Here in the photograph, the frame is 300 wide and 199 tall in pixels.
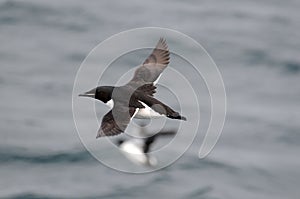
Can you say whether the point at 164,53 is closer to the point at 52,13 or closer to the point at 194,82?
the point at 194,82

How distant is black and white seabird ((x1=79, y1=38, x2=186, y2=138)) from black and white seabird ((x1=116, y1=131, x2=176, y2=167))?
2.38ft

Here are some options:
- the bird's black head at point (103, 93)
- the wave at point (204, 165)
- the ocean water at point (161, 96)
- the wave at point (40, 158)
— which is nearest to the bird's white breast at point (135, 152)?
the ocean water at point (161, 96)

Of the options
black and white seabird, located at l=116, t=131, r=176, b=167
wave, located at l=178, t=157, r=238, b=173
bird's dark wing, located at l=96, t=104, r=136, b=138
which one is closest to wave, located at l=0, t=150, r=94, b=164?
black and white seabird, located at l=116, t=131, r=176, b=167

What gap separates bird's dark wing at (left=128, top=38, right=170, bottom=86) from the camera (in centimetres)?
1675

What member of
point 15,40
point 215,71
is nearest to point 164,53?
point 215,71

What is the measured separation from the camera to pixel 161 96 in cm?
2014

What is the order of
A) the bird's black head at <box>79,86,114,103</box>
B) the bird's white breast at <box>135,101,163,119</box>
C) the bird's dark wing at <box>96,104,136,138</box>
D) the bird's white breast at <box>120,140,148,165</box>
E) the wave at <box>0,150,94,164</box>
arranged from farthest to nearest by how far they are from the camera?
the wave at <box>0,150,94,164</box>
the bird's white breast at <box>120,140,148,165</box>
the bird's black head at <box>79,86,114,103</box>
the bird's white breast at <box>135,101,163,119</box>
the bird's dark wing at <box>96,104,136,138</box>

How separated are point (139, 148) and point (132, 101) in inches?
36.4

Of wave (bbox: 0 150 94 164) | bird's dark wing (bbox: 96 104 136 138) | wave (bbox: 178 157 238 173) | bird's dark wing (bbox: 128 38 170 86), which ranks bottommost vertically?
bird's dark wing (bbox: 96 104 136 138)

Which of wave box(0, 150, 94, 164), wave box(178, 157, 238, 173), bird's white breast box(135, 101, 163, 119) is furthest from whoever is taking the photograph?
wave box(0, 150, 94, 164)

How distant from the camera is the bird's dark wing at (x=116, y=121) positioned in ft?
48.0

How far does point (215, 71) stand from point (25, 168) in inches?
206

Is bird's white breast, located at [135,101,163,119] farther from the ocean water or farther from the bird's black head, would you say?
the ocean water

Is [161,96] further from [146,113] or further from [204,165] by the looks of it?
[146,113]
